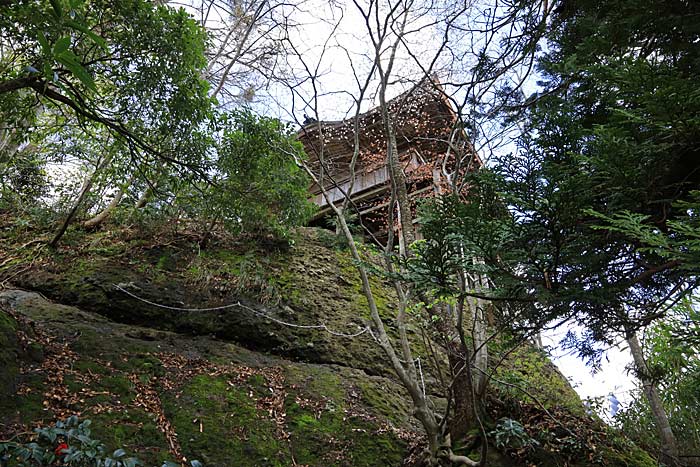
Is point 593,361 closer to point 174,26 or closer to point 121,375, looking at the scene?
point 121,375

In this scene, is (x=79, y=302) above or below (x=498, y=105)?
below

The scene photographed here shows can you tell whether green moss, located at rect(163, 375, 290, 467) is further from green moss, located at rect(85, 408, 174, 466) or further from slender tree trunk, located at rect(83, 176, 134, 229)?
slender tree trunk, located at rect(83, 176, 134, 229)

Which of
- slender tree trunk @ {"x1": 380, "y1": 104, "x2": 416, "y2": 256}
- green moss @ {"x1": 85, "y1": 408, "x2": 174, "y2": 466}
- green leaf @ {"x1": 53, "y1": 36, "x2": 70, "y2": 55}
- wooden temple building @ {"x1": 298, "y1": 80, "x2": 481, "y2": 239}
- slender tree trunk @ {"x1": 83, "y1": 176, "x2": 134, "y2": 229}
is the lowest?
green moss @ {"x1": 85, "y1": 408, "x2": 174, "y2": 466}

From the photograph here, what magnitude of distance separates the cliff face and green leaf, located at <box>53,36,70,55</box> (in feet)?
9.62

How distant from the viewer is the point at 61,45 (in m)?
0.83

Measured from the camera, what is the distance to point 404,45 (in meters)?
5.18

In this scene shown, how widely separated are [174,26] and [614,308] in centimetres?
461

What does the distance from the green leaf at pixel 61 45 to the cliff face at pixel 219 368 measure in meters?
2.93

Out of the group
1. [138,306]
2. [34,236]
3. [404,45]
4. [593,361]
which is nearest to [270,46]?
[404,45]

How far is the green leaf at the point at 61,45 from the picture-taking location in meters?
0.81

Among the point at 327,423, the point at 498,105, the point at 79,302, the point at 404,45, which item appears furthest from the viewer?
the point at 404,45

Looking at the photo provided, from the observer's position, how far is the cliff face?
3307 mm

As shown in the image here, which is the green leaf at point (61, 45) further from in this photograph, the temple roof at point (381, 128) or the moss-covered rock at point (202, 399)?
the temple roof at point (381, 128)

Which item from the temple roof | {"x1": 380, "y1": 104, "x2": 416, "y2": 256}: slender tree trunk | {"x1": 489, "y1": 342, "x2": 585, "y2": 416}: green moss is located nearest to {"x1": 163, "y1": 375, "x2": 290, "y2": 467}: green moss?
{"x1": 380, "y1": 104, "x2": 416, "y2": 256}: slender tree trunk
